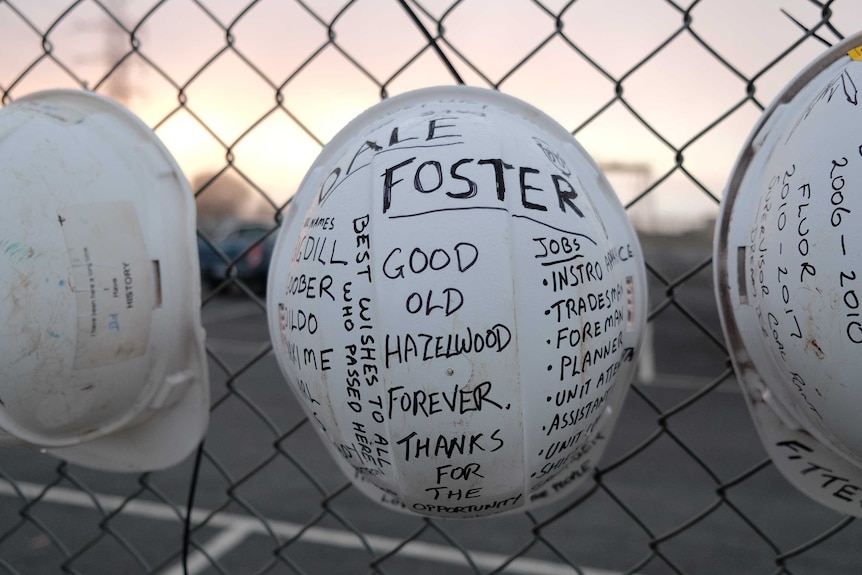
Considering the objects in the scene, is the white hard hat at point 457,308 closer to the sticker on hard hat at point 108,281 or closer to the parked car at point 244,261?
the sticker on hard hat at point 108,281

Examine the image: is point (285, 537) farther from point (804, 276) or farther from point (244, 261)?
point (244, 261)

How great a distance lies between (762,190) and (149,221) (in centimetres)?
81

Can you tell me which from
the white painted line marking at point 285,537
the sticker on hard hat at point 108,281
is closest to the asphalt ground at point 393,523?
the white painted line marking at point 285,537

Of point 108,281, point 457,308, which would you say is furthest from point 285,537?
point 457,308

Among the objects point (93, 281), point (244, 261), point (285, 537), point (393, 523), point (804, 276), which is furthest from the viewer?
point (244, 261)

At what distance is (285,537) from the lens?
3.70 m

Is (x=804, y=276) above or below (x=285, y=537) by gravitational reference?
above

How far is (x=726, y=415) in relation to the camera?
236 inches

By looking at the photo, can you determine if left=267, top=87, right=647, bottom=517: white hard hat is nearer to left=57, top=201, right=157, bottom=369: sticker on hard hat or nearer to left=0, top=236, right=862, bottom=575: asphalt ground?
left=57, top=201, right=157, bottom=369: sticker on hard hat

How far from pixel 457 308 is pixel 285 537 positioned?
3171 millimetres

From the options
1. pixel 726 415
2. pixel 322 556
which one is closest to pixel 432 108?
pixel 322 556

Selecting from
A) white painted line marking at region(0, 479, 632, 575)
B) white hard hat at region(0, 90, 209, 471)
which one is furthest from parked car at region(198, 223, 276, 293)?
white hard hat at region(0, 90, 209, 471)

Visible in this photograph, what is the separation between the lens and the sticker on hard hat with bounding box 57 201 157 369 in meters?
1.07

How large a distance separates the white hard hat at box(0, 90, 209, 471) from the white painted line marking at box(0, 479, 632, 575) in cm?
209
